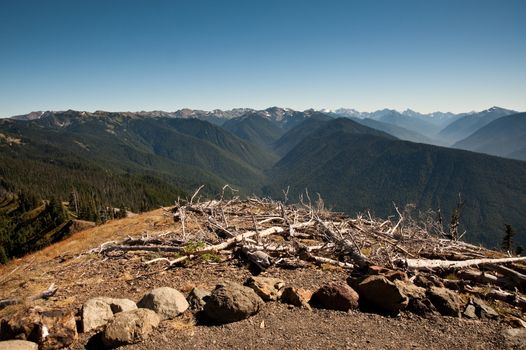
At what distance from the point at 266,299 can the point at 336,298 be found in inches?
73.3

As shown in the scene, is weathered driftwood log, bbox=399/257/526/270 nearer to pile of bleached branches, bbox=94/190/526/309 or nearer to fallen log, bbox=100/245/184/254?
pile of bleached branches, bbox=94/190/526/309

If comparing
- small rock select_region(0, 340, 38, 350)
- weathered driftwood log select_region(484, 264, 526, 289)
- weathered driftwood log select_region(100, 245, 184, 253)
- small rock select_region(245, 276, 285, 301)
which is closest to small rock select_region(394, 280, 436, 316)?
small rock select_region(245, 276, 285, 301)

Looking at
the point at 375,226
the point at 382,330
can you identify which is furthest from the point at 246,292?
the point at 375,226

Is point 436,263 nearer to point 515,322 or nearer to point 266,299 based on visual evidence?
point 515,322

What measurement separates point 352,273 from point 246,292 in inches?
165

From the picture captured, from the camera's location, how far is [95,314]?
7715 millimetres

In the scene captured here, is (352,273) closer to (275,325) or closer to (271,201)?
(275,325)

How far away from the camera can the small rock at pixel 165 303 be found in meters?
7.95

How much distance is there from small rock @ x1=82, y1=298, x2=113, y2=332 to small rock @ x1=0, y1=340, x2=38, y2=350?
106 cm

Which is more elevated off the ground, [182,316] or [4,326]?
[4,326]

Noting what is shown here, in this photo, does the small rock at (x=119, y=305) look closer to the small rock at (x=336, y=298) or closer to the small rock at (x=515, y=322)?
the small rock at (x=336, y=298)

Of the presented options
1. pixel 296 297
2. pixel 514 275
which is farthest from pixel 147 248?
pixel 514 275

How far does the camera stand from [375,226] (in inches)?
655

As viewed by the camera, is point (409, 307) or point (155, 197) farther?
point (155, 197)
